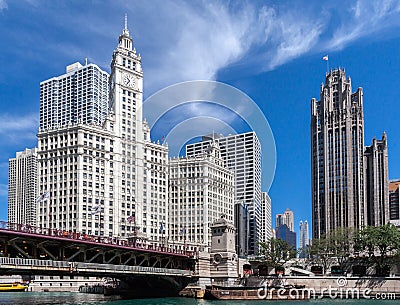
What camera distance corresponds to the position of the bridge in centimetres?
8859

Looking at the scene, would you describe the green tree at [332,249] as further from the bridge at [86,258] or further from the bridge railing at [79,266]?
the bridge railing at [79,266]

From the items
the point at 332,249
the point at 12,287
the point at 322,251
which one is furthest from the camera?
the point at 12,287

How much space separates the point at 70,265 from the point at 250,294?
4249 cm

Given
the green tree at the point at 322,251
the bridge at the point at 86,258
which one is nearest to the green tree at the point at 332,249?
the green tree at the point at 322,251

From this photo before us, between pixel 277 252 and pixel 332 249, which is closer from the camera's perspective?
pixel 277 252

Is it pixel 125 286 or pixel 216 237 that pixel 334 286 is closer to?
pixel 216 237

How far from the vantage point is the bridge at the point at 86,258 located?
88.6m

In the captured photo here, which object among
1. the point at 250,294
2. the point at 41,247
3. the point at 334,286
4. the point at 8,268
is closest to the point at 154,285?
the point at 250,294

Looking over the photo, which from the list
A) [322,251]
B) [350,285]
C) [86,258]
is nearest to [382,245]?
[350,285]

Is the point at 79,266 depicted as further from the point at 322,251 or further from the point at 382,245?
the point at 322,251

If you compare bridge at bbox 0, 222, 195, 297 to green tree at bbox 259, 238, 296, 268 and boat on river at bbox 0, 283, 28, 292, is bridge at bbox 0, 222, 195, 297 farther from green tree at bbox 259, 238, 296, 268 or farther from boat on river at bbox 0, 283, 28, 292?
boat on river at bbox 0, 283, 28, 292

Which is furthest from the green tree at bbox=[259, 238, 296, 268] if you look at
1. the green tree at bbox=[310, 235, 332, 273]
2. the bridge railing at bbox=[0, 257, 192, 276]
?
the bridge railing at bbox=[0, 257, 192, 276]

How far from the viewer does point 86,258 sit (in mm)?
111000

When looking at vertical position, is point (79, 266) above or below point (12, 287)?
above
